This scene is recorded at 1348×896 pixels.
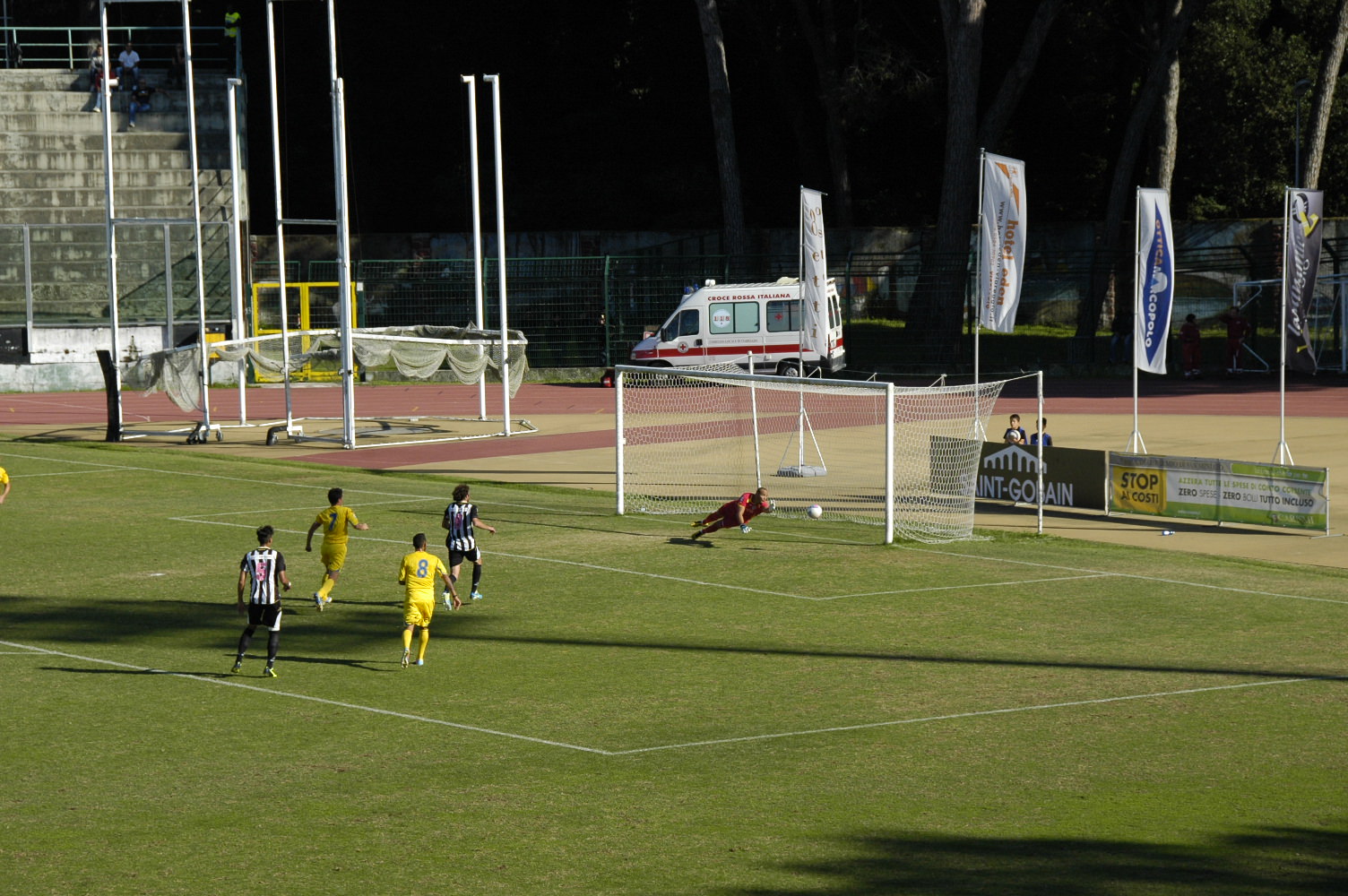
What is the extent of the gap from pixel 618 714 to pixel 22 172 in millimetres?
40268

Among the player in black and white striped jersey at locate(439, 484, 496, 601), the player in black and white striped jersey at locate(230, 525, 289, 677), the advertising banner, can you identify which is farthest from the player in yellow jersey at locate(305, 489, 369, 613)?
the advertising banner

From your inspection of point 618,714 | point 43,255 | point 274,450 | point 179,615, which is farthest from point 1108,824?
point 43,255

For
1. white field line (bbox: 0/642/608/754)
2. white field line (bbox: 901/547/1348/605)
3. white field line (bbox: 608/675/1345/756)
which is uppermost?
white field line (bbox: 901/547/1348/605)

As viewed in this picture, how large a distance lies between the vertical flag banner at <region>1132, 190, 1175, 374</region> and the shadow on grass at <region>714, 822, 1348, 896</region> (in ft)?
51.4

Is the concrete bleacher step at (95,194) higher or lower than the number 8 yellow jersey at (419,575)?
higher

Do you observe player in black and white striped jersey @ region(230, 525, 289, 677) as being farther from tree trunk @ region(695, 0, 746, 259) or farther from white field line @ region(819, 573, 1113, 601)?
tree trunk @ region(695, 0, 746, 259)

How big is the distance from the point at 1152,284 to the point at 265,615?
1613cm

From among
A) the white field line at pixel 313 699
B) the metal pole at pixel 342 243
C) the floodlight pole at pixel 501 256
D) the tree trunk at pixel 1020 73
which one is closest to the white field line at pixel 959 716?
the white field line at pixel 313 699

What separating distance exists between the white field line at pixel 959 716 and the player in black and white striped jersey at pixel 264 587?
3.85 meters

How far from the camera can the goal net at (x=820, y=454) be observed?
22453 millimetres

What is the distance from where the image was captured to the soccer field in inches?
364

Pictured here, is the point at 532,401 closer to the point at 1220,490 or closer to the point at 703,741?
the point at 1220,490

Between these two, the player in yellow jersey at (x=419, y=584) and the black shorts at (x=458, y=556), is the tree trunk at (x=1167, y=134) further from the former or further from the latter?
the player in yellow jersey at (x=419, y=584)

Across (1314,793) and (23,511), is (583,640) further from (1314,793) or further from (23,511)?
(23,511)
